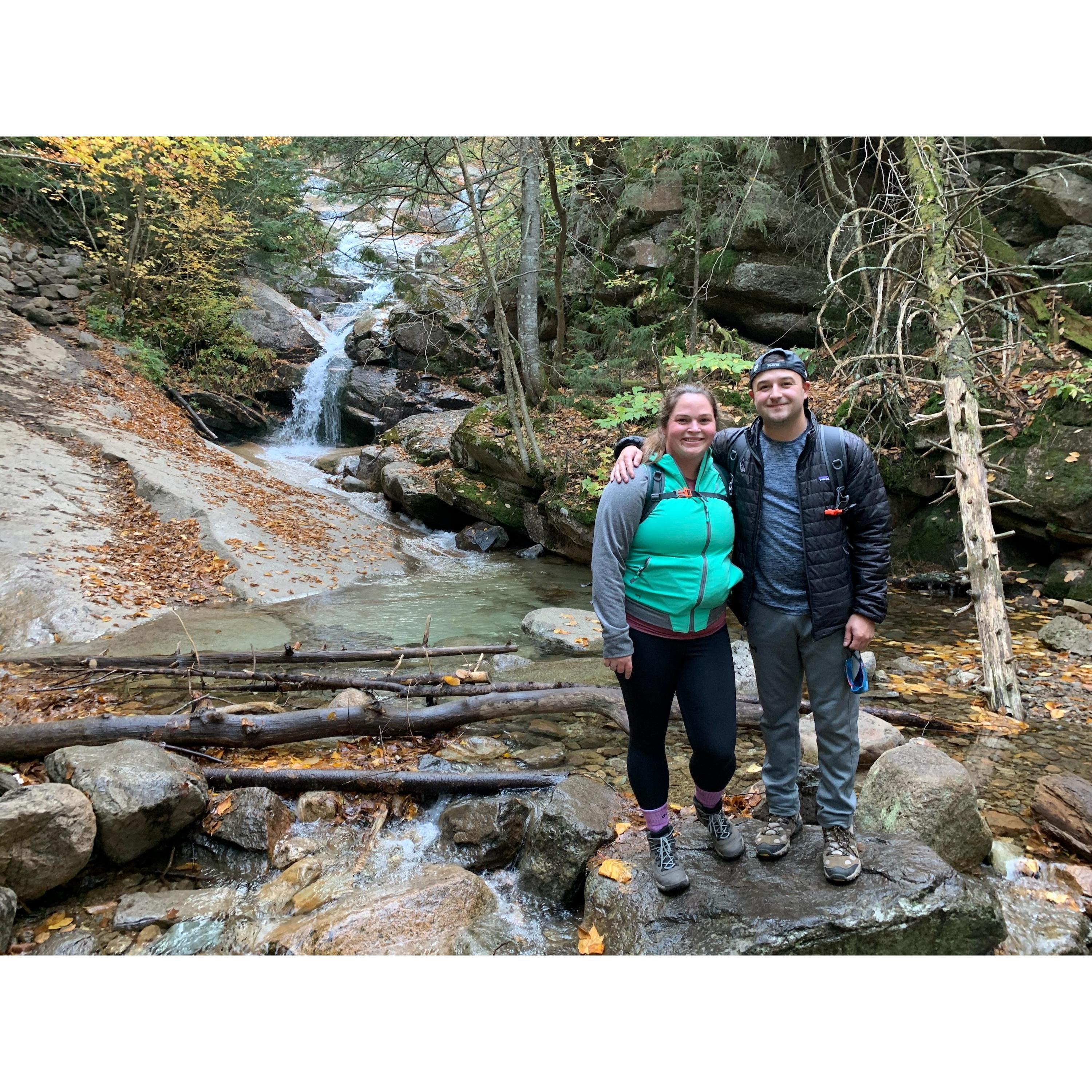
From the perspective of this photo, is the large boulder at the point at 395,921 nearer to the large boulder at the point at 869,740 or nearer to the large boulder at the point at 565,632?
the large boulder at the point at 869,740

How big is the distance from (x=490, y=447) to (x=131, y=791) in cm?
841

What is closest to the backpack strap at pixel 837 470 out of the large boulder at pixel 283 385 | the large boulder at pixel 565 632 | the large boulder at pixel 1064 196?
the large boulder at pixel 565 632

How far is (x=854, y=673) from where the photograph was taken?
8.13ft

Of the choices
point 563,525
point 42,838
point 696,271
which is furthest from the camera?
point 696,271

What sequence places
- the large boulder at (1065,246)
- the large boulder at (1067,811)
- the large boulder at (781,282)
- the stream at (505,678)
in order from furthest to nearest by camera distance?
1. the large boulder at (781,282)
2. the large boulder at (1065,246)
3. the stream at (505,678)
4. the large boulder at (1067,811)

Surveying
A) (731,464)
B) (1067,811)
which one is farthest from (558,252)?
(1067,811)

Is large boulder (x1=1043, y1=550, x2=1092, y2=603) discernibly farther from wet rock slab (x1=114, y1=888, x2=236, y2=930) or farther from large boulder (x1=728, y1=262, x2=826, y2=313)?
wet rock slab (x1=114, y1=888, x2=236, y2=930)

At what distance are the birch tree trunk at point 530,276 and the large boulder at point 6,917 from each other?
10182 millimetres

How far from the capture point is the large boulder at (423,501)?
1209 cm

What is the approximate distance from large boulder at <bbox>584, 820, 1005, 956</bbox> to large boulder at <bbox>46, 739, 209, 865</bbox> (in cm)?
233

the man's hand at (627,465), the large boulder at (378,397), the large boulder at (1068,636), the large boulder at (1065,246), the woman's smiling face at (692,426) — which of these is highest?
the large boulder at (1065,246)

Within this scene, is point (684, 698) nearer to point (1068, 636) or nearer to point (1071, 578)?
point (1068, 636)
